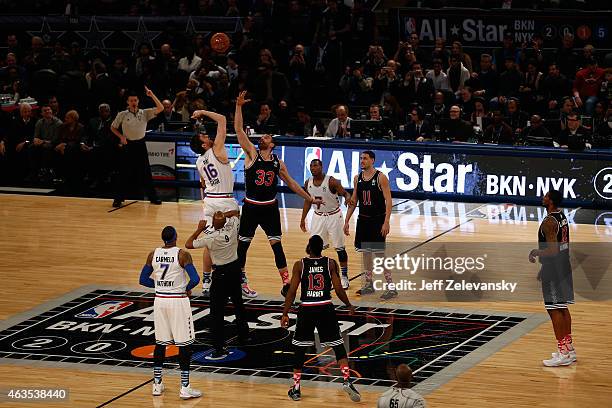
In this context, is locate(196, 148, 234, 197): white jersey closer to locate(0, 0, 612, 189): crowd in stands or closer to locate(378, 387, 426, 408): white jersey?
locate(378, 387, 426, 408): white jersey

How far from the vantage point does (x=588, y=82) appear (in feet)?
89.5

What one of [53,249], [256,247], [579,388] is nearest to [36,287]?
[53,249]

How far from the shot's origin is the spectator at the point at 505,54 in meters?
28.8

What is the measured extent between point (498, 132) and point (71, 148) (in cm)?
940

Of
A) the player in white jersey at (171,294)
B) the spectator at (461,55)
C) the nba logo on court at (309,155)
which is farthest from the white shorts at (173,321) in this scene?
the spectator at (461,55)

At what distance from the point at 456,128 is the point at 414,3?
→ 24.7ft

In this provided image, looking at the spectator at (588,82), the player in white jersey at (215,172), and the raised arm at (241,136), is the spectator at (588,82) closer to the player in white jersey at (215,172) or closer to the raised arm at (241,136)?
the raised arm at (241,136)

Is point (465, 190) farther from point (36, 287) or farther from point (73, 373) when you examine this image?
point (73, 373)

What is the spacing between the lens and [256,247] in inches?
868

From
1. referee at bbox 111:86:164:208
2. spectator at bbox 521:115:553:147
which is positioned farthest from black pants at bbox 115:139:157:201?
spectator at bbox 521:115:553:147

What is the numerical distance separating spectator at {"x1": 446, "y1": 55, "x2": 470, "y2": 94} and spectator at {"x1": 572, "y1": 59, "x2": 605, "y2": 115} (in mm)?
2460

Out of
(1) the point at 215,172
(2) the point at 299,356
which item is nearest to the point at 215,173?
(1) the point at 215,172

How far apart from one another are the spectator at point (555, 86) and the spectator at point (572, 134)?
2300mm

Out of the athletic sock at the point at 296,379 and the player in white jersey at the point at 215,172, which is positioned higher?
the player in white jersey at the point at 215,172
